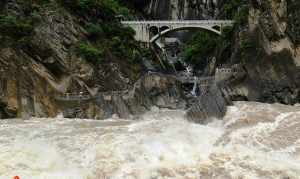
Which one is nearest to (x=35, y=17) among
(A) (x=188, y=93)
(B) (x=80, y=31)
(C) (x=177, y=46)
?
(B) (x=80, y=31)

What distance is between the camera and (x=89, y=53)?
99.8ft

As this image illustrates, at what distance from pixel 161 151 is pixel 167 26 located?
28.4 m

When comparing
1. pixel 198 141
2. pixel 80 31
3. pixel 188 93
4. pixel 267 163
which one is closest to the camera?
pixel 267 163

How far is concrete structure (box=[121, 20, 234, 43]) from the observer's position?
3891 cm

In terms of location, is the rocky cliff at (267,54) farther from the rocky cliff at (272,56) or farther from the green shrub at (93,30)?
the green shrub at (93,30)

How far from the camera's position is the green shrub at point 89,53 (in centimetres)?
3033

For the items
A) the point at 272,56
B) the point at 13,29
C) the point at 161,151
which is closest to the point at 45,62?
the point at 13,29

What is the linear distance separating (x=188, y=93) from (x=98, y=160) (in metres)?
23.0

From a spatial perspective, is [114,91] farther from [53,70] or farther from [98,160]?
[98,160]

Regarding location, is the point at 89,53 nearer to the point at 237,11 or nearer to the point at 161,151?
the point at 237,11

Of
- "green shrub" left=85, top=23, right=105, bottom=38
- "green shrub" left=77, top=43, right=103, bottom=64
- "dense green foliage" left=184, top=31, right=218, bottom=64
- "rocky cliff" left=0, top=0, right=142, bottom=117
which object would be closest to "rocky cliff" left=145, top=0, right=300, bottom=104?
"rocky cliff" left=0, top=0, right=142, bottom=117

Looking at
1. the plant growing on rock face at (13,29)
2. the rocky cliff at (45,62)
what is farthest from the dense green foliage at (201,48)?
the plant growing on rock face at (13,29)

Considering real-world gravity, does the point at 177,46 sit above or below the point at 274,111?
above

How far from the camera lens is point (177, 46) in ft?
178
